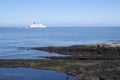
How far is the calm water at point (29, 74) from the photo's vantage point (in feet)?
119

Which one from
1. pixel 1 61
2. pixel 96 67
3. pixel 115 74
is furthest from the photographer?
pixel 1 61

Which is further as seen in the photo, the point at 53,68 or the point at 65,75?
the point at 53,68

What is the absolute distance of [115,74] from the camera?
3438 centimetres

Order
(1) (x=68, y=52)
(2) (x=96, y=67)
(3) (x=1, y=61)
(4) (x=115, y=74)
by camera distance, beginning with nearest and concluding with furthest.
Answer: (4) (x=115, y=74) < (2) (x=96, y=67) < (3) (x=1, y=61) < (1) (x=68, y=52)

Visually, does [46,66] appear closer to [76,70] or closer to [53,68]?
[53,68]

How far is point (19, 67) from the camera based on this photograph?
43.5 m

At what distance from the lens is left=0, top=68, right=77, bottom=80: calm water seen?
119 feet

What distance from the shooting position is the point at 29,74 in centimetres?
3862

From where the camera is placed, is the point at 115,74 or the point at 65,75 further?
the point at 65,75

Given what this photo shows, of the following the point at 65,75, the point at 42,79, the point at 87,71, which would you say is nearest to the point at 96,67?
the point at 87,71

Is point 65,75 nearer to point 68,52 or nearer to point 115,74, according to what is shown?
point 115,74

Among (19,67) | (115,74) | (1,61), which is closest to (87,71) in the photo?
(115,74)

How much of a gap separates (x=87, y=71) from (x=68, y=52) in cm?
2493

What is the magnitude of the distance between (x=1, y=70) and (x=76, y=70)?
1144cm
